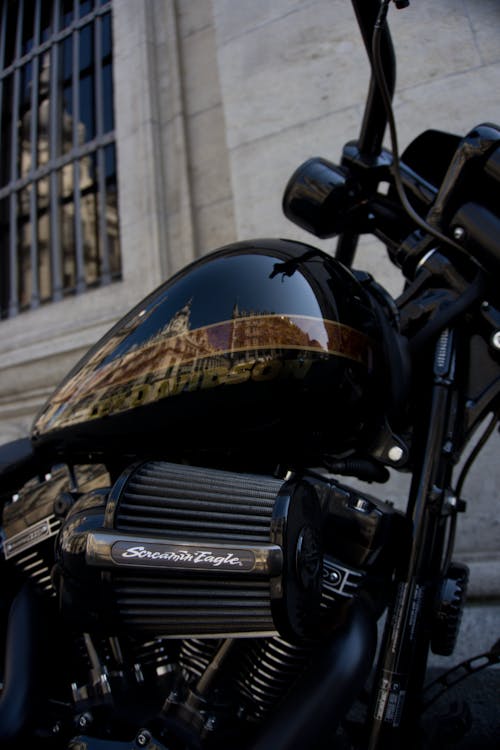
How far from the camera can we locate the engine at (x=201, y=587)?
0.55 m

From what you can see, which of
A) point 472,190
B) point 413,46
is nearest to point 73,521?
point 472,190

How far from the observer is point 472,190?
71cm

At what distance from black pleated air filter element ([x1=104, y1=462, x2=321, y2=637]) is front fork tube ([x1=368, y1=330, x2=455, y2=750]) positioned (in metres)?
0.14

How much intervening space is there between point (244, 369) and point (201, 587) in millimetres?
213

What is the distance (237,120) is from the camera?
218cm

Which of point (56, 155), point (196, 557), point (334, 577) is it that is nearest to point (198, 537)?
point (196, 557)

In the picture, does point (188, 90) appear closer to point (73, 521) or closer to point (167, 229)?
point (167, 229)

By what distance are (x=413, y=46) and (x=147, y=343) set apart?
1705 mm

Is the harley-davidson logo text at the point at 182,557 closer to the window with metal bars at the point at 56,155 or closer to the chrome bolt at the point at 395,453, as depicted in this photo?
the chrome bolt at the point at 395,453

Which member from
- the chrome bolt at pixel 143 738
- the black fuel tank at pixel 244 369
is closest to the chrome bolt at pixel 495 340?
the black fuel tank at pixel 244 369

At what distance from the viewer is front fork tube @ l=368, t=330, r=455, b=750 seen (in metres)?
0.63

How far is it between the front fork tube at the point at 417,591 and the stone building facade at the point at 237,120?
87 centimetres

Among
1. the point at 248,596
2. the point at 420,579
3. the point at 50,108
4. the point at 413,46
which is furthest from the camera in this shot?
the point at 50,108

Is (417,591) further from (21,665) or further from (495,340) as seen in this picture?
(21,665)
